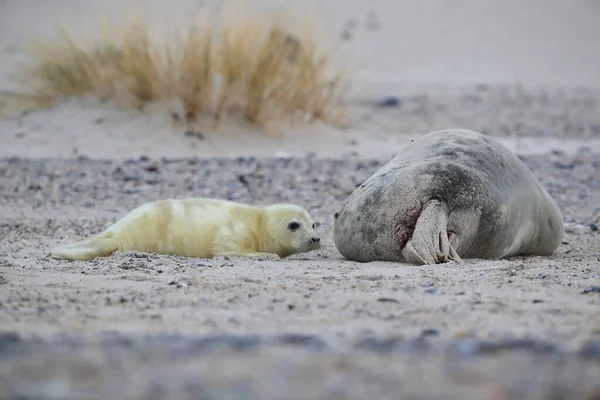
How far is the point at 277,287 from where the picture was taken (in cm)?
450

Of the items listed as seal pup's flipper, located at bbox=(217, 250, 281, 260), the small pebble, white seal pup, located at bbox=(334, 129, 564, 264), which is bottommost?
the small pebble

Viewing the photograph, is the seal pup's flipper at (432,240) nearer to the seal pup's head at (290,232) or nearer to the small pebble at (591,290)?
the seal pup's head at (290,232)

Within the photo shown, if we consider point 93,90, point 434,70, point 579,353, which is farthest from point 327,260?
point 434,70

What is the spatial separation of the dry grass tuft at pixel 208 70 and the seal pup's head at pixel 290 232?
4.42 metres

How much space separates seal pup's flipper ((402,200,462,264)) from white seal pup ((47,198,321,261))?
0.70m

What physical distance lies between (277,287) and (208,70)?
240 inches

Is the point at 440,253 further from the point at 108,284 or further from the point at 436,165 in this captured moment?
the point at 108,284

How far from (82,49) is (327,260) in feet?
20.1

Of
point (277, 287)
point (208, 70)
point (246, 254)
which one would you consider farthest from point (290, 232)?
point (208, 70)

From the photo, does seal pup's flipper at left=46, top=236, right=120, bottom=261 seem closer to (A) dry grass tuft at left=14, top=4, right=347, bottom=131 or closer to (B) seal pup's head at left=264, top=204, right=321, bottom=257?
(B) seal pup's head at left=264, top=204, right=321, bottom=257

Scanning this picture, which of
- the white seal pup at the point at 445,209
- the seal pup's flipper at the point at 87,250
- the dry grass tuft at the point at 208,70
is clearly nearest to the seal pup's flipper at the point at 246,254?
the white seal pup at the point at 445,209

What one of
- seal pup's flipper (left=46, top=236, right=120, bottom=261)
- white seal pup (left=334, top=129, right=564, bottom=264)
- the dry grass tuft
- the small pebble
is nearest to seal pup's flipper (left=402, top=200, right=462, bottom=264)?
white seal pup (left=334, top=129, right=564, bottom=264)

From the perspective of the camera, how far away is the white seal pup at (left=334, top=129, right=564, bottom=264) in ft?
18.1

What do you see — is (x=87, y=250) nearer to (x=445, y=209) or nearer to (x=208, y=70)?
(x=445, y=209)
